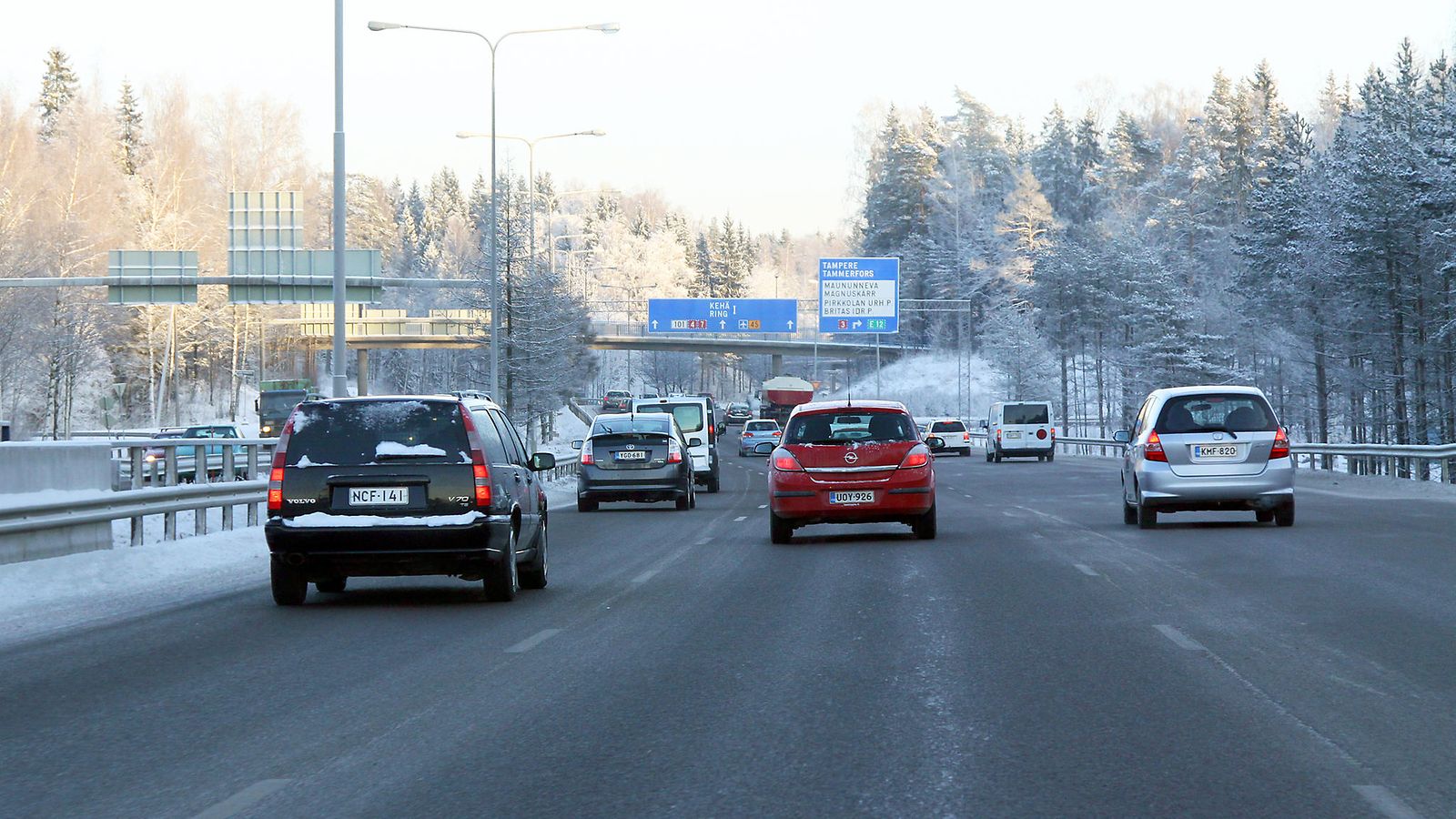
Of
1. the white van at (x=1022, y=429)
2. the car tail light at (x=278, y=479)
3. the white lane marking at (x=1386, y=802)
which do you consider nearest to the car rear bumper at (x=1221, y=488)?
the car tail light at (x=278, y=479)

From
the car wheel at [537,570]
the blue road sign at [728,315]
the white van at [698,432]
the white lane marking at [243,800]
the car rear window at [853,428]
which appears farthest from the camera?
the blue road sign at [728,315]

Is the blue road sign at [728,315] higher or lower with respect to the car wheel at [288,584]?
higher

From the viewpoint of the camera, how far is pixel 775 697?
8.77 metres

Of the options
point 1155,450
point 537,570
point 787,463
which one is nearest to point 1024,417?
point 1155,450

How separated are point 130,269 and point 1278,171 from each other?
4496cm

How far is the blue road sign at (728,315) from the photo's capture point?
84438 mm

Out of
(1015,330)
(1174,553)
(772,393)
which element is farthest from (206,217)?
(1174,553)

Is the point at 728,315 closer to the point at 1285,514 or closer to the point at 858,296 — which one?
the point at 858,296

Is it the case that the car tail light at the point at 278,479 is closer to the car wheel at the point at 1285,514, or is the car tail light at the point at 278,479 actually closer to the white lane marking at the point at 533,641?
the white lane marking at the point at 533,641

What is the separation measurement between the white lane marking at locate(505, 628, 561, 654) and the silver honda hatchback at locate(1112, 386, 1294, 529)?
1138cm

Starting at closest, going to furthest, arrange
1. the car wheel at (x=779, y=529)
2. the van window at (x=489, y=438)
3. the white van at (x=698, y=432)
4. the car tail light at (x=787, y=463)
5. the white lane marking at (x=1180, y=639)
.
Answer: the white lane marking at (x=1180, y=639), the van window at (x=489, y=438), the car tail light at (x=787, y=463), the car wheel at (x=779, y=529), the white van at (x=698, y=432)

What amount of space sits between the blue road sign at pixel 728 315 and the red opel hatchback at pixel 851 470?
210ft

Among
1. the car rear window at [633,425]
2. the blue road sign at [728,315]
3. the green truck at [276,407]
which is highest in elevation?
the blue road sign at [728,315]

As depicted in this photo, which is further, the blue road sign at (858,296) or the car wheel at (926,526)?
the blue road sign at (858,296)
